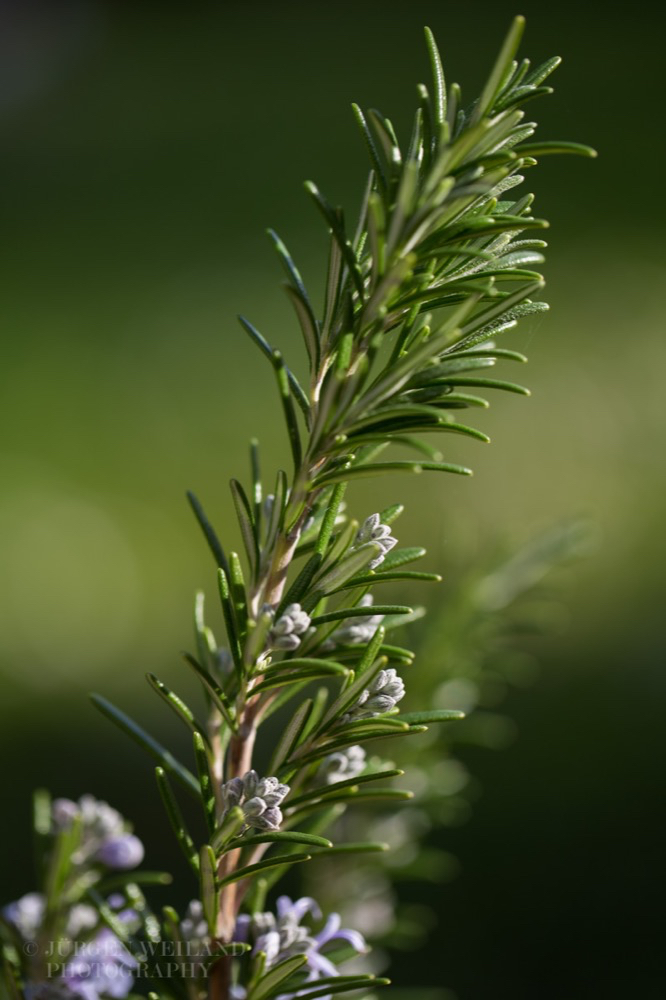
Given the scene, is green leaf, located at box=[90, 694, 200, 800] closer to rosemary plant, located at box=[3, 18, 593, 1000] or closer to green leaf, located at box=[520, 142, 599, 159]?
rosemary plant, located at box=[3, 18, 593, 1000]

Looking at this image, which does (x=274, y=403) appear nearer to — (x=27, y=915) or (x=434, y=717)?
(x=27, y=915)

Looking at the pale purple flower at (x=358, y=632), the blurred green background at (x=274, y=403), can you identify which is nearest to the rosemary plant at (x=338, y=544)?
the pale purple flower at (x=358, y=632)

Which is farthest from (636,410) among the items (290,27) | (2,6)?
(2,6)

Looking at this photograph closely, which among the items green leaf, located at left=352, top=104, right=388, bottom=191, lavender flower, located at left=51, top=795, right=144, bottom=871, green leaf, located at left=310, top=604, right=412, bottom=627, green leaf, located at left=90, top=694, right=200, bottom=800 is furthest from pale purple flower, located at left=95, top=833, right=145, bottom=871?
green leaf, located at left=352, top=104, right=388, bottom=191

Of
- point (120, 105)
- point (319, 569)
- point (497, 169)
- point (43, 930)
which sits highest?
point (120, 105)

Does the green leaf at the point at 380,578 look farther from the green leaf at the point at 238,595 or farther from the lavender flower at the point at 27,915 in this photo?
the lavender flower at the point at 27,915

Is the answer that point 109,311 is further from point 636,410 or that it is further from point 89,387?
point 636,410
